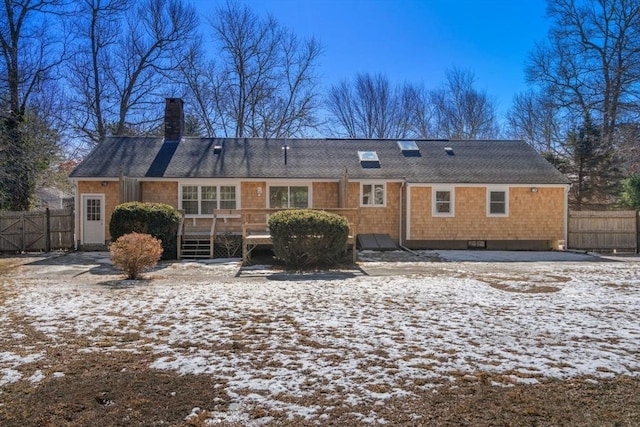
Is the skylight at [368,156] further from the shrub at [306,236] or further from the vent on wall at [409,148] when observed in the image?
the shrub at [306,236]

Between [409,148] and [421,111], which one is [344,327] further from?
[421,111]

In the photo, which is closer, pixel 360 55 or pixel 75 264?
pixel 75 264

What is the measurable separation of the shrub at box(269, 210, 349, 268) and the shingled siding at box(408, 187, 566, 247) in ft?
20.5

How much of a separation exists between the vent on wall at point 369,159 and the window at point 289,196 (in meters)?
2.71

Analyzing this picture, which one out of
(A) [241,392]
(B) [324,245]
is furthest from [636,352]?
(B) [324,245]

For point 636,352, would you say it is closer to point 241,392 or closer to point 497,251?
point 241,392

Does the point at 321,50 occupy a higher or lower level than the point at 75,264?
higher

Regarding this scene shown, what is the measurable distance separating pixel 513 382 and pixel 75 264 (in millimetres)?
11775

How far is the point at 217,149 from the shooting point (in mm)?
18203

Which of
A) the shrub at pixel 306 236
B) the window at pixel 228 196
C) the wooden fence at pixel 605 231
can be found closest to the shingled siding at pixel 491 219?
the wooden fence at pixel 605 231

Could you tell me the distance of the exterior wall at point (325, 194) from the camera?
1648 centimetres

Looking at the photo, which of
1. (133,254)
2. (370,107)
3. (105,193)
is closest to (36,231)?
(105,193)

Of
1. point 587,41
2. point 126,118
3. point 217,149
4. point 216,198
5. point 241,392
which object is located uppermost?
point 587,41

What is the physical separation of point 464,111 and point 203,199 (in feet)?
84.8
